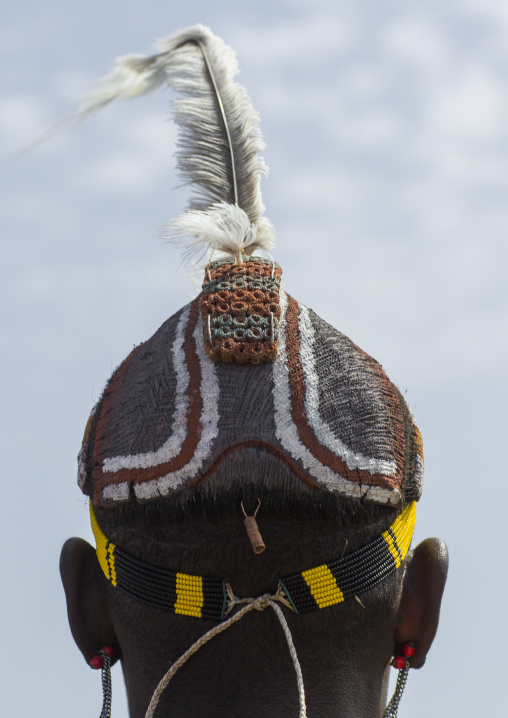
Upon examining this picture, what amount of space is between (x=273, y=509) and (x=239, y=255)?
114 cm

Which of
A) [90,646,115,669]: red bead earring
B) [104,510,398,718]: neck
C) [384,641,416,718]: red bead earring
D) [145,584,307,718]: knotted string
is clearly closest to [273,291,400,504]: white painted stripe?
[104,510,398,718]: neck

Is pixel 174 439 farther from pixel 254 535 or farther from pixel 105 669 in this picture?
pixel 105 669

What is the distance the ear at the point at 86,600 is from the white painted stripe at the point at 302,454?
84 cm

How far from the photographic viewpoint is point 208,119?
4.84 meters

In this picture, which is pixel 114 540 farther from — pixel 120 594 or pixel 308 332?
pixel 308 332

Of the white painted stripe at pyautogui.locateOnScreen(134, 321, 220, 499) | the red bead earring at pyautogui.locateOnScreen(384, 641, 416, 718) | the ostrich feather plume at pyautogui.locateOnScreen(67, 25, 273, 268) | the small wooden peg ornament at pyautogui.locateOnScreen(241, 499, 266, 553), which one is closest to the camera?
the small wooden peg ornament at pyautogui.locateOnScreen(241, 499, 266, 553)

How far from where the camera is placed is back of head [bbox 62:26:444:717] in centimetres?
304

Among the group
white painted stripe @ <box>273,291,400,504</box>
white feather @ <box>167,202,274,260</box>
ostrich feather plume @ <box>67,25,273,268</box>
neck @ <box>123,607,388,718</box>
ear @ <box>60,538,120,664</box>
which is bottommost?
neck @ <box>123,607,388,718</box>

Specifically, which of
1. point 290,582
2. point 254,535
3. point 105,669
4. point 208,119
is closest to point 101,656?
point 105,669

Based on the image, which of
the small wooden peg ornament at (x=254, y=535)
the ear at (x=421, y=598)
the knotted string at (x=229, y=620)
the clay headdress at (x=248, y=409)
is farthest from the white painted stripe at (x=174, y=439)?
the ear at (x=421, y=598)

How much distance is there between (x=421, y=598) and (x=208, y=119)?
248cm

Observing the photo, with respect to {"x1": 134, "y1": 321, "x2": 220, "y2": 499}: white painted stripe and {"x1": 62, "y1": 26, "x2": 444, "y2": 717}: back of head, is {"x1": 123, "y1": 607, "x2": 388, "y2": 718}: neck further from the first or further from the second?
{"x1": 134, "y1": 321, "x2": 220, "y2": 499}: white painted stripe

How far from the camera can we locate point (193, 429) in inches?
122

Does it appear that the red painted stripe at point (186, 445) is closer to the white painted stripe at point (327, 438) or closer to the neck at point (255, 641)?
the neck at point (255, 641)
